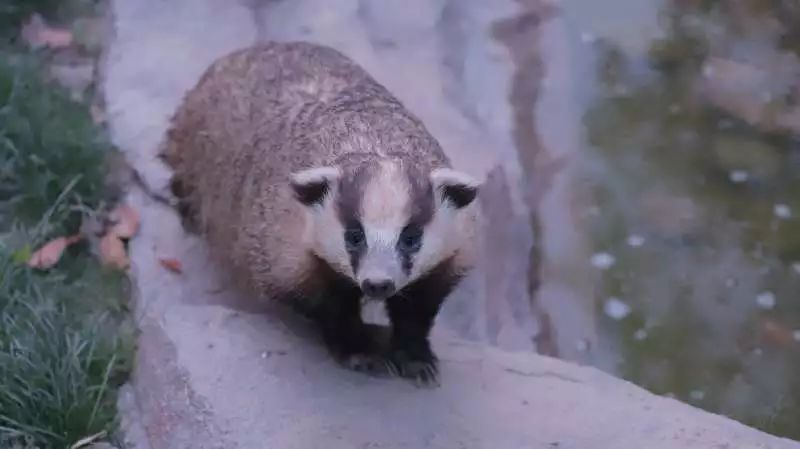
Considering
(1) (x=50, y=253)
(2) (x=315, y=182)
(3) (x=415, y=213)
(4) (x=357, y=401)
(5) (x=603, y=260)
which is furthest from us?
(5) (x=603, y=260)

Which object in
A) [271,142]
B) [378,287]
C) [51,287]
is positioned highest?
[271,142]

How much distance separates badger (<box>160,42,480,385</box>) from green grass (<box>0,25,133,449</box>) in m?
0.38

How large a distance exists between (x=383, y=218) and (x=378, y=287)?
167 millimetres

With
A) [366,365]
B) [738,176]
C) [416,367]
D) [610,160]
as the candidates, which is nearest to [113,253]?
[366,365]

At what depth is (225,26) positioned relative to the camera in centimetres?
492

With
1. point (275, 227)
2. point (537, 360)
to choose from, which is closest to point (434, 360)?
point (537, 360)

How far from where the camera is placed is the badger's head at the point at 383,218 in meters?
2.64

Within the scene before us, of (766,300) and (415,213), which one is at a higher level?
(415,213)

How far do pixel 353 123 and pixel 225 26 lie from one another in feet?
6.26

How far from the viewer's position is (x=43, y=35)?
5113 mm

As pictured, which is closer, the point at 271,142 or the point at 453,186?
the point at 453,186

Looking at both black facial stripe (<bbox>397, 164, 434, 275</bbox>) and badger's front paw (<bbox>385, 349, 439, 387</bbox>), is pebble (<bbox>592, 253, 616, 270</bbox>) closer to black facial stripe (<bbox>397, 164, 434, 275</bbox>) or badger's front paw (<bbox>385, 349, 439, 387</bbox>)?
badger's front paw (<bbox>385, 349, 439, 387</bbox>)

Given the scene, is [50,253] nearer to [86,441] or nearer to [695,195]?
[86,441]

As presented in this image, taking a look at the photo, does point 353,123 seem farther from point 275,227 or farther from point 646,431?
point 646,431
